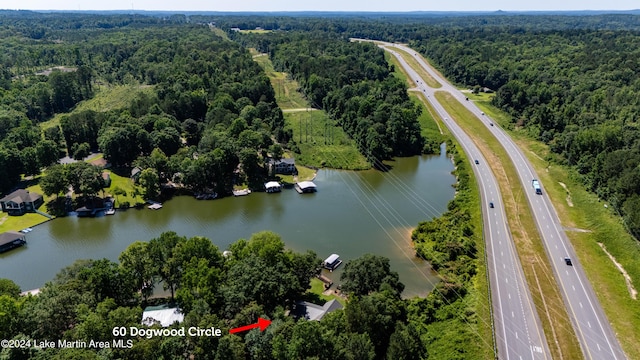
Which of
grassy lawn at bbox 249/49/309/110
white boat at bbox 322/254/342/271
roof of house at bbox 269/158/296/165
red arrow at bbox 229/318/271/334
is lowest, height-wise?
white boat at bbox 322/254/342/271

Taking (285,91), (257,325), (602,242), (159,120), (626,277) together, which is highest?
(159,120)

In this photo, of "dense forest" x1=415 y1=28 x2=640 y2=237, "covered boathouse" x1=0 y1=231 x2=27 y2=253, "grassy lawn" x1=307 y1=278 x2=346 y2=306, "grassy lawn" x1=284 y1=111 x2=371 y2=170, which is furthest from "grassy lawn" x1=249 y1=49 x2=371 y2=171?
"dense forest" x1=415 y1=28 x2=640 y2=237

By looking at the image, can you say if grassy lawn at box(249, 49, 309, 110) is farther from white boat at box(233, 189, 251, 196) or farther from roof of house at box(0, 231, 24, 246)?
roof of house at box(0, 231, 24, 246)

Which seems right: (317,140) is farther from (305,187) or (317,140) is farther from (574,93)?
(574,93)

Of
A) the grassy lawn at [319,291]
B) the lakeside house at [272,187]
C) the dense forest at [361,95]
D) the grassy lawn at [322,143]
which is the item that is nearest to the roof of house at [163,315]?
the grassy lawn at [319,291]

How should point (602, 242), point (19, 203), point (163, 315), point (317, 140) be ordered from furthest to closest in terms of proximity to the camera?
1. point (317, 140)
2. point (19, 203)
3. point (602, 242)
4. point (163, 315)

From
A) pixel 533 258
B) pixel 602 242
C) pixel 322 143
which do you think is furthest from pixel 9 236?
pixel 602 242
